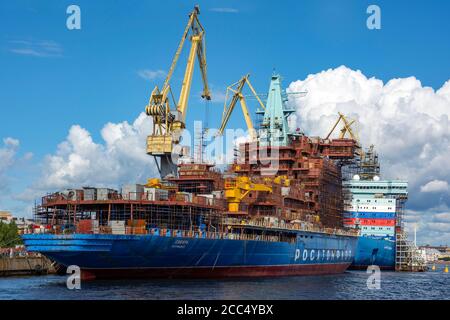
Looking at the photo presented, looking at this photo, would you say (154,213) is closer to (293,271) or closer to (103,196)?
(103,196)

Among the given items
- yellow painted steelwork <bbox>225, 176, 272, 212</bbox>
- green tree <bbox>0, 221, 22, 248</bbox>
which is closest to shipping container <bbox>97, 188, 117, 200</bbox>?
yellow painted steelwork <bbox>225, 176, 272, 212</bbox>

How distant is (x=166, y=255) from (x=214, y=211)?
13.8m

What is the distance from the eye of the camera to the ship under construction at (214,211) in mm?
70250

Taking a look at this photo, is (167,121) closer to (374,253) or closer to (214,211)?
(214,211)

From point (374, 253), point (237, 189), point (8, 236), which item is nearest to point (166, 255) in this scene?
point (237, 189)

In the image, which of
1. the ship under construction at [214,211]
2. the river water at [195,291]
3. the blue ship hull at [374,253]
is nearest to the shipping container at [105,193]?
the ship under construction at [214,211]

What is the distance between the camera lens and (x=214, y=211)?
85.3 meters

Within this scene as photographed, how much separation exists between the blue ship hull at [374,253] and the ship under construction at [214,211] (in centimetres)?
579

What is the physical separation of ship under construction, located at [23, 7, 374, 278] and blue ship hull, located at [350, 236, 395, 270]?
579 centimetres

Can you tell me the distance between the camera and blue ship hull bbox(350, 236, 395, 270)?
13188 centimetres

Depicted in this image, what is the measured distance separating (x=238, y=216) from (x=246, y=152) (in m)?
29.0

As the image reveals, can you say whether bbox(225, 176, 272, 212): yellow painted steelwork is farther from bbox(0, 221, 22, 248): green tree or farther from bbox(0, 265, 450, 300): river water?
bbox(0, 221, 22, 248): green tree

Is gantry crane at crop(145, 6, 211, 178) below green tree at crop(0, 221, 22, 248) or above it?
above
